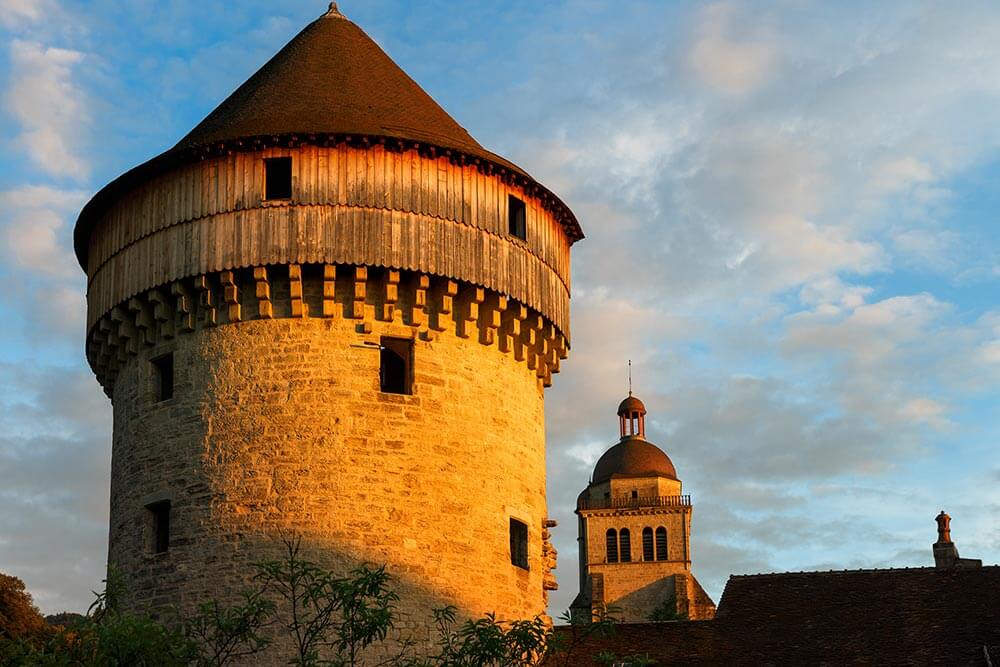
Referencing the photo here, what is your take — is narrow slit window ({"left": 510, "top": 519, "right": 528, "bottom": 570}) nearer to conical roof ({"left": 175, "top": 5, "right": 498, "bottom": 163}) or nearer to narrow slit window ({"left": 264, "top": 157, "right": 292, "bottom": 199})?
conical roof ({"left": 175, "top": 5, "right": 498, "bottom": 163})

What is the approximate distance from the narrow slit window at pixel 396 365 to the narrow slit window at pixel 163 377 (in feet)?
10.1

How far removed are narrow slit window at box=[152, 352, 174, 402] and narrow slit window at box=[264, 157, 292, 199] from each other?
9.14 ft

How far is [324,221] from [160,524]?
483cm

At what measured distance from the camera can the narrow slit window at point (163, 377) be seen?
22.7 metres

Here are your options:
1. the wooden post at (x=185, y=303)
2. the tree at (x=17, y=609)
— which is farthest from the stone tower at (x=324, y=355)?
the tree at (x=17, y=609)

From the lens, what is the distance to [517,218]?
24078mm

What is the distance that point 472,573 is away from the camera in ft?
71.5

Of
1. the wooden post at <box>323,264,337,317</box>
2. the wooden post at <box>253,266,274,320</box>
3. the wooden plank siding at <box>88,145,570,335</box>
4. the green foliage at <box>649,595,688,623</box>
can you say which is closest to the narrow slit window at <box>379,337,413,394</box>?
the wooden post at <box>323,264,337,317</box>

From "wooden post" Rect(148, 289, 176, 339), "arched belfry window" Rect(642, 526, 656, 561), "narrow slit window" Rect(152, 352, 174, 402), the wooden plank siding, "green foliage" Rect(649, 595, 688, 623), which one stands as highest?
"arched belfry window" Rect(642, 526, 656, 561)

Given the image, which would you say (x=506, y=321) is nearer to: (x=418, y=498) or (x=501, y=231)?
(x=501, y=231)

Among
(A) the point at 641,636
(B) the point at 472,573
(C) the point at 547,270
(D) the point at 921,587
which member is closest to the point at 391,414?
(B) the point at 472,573

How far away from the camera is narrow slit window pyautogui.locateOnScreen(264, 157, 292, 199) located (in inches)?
885

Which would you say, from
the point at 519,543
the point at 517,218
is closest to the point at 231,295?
the point at 517,218

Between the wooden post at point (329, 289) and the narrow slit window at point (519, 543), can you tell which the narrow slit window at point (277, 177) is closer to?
the wooden post at point (329, 289)
